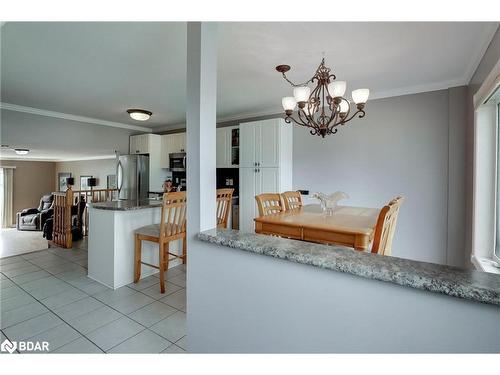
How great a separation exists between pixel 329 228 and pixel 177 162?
390 centimetres

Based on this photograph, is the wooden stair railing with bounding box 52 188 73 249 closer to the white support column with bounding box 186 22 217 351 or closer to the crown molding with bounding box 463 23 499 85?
the white support column with bounding box 186 22 217 351

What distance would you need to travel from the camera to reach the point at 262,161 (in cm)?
374

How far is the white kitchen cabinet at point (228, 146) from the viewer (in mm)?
4266

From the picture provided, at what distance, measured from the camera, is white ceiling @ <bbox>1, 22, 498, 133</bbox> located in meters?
1.79

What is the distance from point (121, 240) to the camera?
8.63 feet

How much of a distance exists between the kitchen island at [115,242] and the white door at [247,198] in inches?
56.9

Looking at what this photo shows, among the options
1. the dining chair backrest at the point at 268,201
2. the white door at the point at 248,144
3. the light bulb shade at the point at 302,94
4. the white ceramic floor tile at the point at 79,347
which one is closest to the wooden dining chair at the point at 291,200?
the dining chair backrest at the point at 268,201

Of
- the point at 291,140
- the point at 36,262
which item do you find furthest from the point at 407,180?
the point at 36,262

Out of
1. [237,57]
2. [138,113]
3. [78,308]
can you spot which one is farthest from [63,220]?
[237,57]

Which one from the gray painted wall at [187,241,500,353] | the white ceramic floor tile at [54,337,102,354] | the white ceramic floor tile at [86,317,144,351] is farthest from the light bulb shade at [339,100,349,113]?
the white ceramic floor tile at [54,337,102,354]

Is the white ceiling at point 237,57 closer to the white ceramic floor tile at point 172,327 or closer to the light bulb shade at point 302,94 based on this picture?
the light bulb shade at point 302,94

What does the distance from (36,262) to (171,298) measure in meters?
2.35

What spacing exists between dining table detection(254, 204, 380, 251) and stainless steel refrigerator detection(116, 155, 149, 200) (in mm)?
3682
